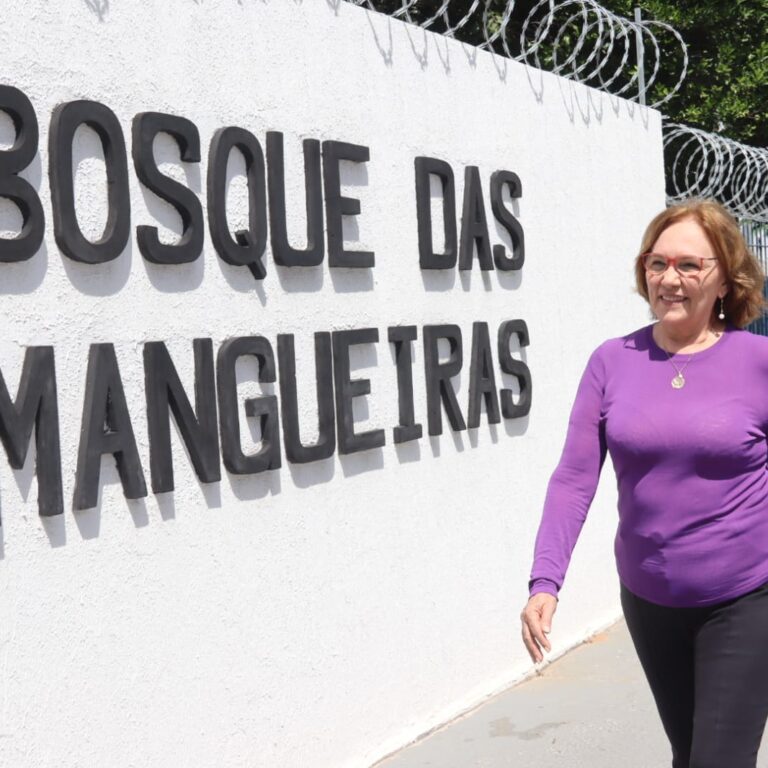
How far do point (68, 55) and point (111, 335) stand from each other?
755 millimetres

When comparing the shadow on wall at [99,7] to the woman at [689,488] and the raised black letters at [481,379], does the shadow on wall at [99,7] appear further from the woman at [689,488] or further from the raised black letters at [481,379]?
the raised black letters at [481,379]

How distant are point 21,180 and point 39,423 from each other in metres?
0.62

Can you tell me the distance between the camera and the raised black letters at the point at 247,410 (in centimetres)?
411

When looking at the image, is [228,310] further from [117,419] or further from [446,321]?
[446,321]

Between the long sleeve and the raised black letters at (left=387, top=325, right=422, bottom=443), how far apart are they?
1675 millimetres

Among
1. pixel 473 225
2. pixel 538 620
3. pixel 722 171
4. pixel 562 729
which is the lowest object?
pixel 562 729

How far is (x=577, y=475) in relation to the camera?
3.31 m

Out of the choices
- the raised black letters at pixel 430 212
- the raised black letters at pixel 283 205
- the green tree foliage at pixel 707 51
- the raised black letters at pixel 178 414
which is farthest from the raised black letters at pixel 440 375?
the green tree foliage at pixel 707 51

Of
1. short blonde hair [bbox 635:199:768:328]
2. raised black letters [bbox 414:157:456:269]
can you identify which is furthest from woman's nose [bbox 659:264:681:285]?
raised black letters [bbox 414:157:456:269]

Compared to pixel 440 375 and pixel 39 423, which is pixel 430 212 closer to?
Result: pixel 440 375

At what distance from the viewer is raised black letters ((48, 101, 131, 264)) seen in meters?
3.56

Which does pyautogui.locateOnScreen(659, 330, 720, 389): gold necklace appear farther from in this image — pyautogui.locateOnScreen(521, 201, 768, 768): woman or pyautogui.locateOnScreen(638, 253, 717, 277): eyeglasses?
pyautogui.locateOnScreen(638, 253, 717, 277): eyeglasses

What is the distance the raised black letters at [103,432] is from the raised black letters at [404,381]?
4.73ft

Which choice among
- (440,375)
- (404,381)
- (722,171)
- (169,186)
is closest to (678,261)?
(169,186)
